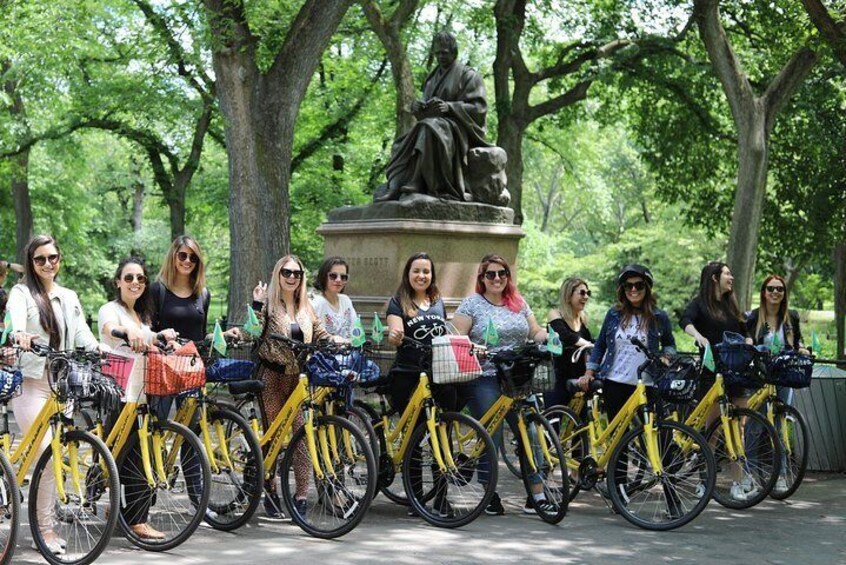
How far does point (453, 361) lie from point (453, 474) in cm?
69

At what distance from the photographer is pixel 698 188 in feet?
99.8

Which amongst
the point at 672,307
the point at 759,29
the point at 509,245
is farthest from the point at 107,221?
the point at 509,245

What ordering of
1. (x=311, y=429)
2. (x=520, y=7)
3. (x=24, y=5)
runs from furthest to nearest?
(x=520, y=7), (x=24, y=5), (x=311, y=429)

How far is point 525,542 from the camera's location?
7781 mm

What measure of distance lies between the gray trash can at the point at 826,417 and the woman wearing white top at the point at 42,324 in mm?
6667

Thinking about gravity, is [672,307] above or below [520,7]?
below

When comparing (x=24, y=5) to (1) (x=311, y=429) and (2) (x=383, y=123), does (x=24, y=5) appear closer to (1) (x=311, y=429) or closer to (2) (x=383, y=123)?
(2) (x=383, y=123)

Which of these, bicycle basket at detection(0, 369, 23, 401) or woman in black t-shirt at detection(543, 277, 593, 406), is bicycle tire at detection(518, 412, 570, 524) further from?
bicycle basket at detection(0, 369, 23, 401)

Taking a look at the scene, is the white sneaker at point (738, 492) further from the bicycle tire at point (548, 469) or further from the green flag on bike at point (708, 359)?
the bicycle tire at point (548, 469)

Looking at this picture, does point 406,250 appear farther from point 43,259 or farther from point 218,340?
point 43,259

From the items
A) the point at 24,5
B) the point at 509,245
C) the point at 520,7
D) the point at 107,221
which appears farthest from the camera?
the point at 107,221

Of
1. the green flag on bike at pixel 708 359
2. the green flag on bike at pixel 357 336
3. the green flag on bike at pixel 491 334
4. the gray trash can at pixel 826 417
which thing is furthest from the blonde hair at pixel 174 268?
the gray trash can at pixel 826 417

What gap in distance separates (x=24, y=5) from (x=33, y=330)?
66.3ft

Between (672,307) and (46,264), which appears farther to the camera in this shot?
(672,307)
